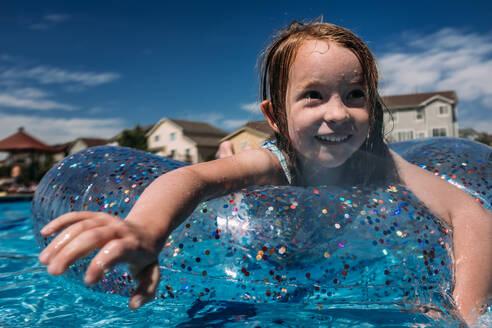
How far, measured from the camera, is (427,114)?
41438mm

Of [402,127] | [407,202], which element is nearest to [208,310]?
[407,202]

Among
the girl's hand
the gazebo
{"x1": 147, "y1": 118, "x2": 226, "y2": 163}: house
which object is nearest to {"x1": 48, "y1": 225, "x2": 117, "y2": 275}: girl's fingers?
the girl's hand

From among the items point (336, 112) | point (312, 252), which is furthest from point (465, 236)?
point (336, 112)

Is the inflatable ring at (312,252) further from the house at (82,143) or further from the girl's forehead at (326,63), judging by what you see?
the house at (82,143)

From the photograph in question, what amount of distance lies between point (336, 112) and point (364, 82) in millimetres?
245

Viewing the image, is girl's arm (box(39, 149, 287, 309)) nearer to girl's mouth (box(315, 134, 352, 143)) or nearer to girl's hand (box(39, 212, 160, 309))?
girl's hand (box(39, 212, 160, 309))

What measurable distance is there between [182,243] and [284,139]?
2.52 ft

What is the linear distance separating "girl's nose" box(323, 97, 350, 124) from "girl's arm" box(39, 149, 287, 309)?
602 millimetres

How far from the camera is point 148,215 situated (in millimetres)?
1150

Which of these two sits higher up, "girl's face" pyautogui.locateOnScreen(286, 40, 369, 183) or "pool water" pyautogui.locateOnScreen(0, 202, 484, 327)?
"girl's face" pyautogui.locateOnScreen(286, 40, 369, 183)

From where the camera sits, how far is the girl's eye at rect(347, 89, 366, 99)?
6.34 feet

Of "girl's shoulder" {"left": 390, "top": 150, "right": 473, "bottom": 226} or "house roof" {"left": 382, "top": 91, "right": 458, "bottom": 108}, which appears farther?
"house roof" {"left": 382, "top": 91, "right": 458, "bottom": 108}

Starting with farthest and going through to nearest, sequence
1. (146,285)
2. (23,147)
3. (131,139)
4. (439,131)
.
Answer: (439,131), (131,139), (23,147), (146,285)

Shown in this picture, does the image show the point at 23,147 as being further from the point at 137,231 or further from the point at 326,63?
the point at 137,231
